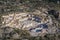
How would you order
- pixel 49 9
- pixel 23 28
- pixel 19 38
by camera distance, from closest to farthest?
pixel 19 38 → pixel 23 28 → pixel 49 9

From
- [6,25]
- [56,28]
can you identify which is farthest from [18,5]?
[56,28]

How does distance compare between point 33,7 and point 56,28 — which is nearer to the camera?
point 56,28

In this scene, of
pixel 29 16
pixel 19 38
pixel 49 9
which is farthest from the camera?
pixel 49 9

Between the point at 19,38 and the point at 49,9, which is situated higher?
the point at 49,9

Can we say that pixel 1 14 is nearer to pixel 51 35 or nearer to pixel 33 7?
pixel 33 7

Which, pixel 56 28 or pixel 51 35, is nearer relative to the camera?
pixel 51 35

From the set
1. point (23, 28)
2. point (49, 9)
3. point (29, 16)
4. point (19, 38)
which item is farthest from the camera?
point (49, 9)

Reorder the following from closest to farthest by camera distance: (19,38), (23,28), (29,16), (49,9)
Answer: (19,38) < (23,28) < (29,16) < (49,9)

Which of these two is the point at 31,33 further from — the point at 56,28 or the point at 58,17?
the point at 58,17

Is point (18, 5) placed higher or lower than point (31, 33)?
higher

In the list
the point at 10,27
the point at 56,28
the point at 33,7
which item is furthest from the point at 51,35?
the point at 33,7
